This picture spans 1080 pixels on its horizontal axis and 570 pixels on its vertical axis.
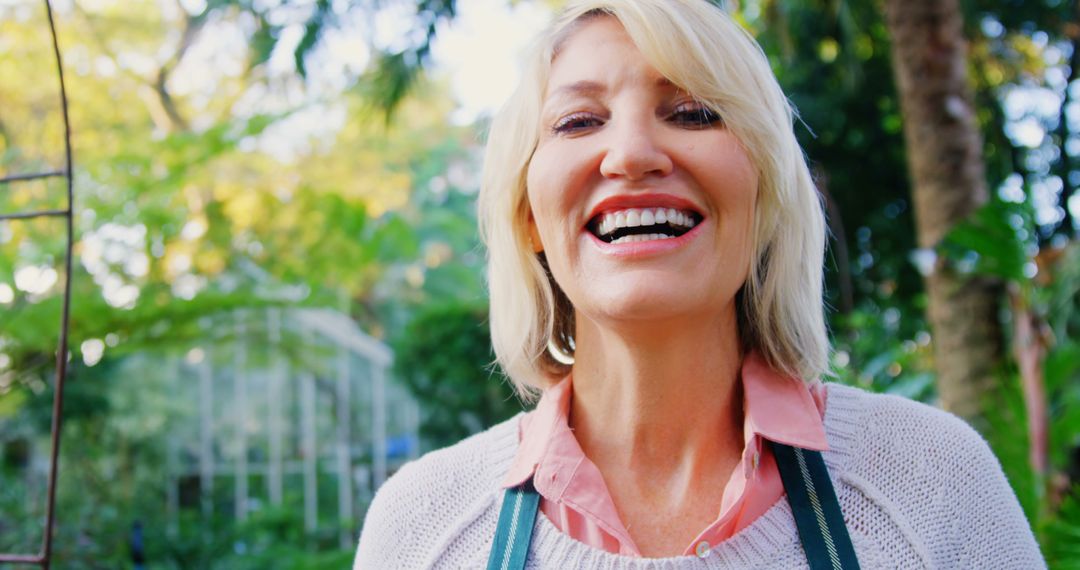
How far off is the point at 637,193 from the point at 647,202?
2cm

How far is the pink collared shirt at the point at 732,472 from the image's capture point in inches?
48.7

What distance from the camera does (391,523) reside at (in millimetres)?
1425

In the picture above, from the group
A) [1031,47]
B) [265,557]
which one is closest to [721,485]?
[265,557]

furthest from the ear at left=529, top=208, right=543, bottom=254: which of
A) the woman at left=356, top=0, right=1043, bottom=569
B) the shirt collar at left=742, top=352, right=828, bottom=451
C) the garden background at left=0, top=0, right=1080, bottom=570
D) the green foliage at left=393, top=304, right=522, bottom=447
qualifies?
the green foliage at left=393, top=304, right=522, bottom=447

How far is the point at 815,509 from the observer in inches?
48.9

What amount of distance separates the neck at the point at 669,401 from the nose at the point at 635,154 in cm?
20

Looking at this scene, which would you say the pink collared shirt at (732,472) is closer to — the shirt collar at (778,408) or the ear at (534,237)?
the shirt collar at (778,408)

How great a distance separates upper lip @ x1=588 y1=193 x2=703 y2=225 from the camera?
1.21 m

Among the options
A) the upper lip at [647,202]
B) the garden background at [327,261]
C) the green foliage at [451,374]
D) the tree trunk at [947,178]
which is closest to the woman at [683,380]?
the upper lip at [647,202]

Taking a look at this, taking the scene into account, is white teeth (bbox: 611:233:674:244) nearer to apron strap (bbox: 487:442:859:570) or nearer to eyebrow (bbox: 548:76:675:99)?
eyebrow (bbox: 548:76:675:99)

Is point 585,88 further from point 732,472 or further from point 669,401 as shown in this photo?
point 732,472

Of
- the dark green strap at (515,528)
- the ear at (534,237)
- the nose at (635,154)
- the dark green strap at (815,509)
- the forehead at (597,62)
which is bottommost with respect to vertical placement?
the dark green strap at (515,528)

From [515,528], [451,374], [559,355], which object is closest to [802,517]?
[515,528]

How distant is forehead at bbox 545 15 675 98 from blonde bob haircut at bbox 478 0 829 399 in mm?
14
